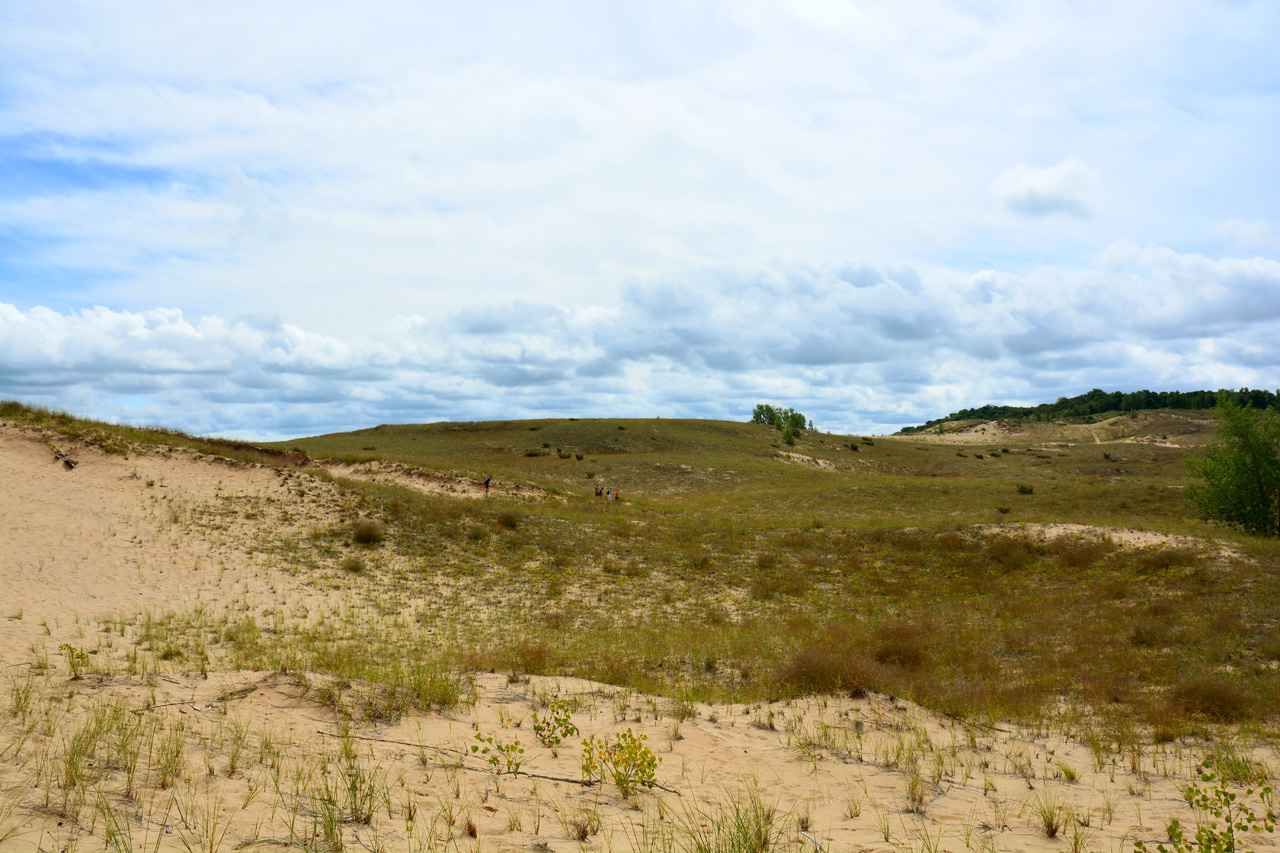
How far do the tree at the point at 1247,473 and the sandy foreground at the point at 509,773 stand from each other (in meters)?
29.3

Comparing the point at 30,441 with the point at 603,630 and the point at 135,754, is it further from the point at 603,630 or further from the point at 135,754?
the point at 135,754

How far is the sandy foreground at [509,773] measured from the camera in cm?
547

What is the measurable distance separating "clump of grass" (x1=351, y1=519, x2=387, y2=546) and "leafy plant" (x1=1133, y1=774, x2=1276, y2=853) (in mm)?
24491

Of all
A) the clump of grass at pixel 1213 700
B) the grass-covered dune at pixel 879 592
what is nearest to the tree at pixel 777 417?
the grass-covered dune at pixel 879 592

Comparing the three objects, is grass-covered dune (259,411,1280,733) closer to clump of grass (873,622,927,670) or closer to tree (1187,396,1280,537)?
clump of grass (873,622,927,670)

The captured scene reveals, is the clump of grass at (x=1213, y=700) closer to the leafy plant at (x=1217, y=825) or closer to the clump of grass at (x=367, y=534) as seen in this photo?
the leafy plant at (x=1217, y=825)

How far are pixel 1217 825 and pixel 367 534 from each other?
82.0 feet

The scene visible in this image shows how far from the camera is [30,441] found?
26688 millimetres

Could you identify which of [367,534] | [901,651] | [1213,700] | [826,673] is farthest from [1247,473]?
[367,534]

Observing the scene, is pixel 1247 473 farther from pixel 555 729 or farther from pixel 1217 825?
pixel 555 729

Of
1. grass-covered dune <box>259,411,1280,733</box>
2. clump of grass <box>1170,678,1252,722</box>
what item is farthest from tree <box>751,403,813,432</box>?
clump of grass <box>1170,678,1252,722</box>

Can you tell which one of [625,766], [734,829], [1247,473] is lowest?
[625,766]

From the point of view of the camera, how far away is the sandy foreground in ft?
18.0

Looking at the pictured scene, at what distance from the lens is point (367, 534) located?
980 inches
